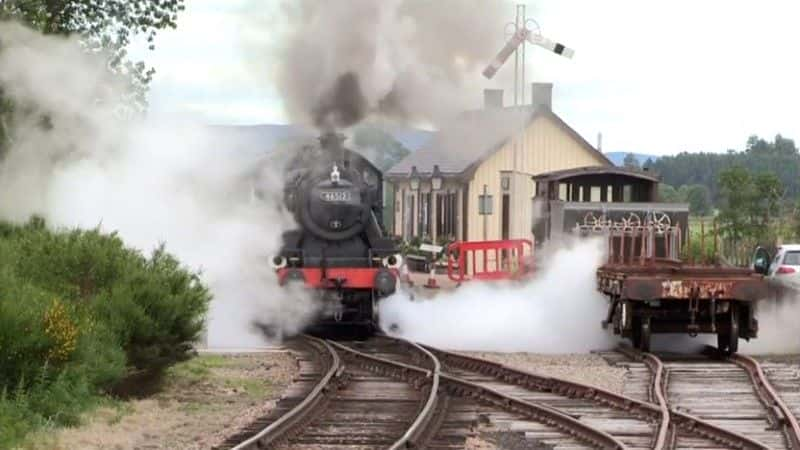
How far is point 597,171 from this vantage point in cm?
3131

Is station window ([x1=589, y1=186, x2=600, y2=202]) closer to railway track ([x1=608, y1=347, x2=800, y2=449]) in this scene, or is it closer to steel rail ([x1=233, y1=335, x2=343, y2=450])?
railway track ([x1=608, y1=347, x2=800, y2=449])

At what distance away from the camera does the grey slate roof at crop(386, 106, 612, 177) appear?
4338 cm

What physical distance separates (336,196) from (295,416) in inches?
392

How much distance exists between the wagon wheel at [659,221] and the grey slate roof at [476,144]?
1018 centimetres

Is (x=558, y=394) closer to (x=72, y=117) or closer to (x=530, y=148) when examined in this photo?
(x=72, y=117)

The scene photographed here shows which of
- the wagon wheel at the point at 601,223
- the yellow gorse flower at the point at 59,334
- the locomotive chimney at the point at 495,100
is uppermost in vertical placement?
the locomotive chimney at the point at 495,100

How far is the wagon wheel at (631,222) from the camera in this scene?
27.5 m

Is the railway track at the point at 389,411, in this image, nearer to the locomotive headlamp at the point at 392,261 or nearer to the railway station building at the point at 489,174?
the locomotive headlamp at the point at 392,261

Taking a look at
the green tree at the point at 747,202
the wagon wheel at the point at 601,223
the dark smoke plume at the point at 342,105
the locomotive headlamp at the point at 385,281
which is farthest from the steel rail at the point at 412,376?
the green tree at the point at 747,202

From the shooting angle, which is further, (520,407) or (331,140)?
(331,140)

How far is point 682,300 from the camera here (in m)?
20.5

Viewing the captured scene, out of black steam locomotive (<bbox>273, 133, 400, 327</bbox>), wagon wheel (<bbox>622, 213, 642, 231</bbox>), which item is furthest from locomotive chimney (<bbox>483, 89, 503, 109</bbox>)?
black steam locomotive (<bbox>273, 133, 400, 327</bbox>)

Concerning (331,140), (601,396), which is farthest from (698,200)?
(601,396)

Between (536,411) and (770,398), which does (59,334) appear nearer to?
(536,411)
